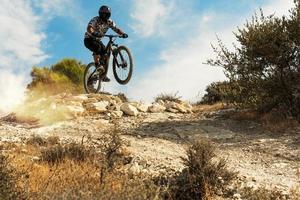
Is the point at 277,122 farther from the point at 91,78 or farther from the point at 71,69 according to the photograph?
the point at 71,69

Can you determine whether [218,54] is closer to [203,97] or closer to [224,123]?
[224,123]

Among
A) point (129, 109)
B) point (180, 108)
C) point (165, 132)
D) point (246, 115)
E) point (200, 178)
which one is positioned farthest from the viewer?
point (180, 108)

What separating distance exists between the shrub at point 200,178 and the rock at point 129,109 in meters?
Answer: 8.62

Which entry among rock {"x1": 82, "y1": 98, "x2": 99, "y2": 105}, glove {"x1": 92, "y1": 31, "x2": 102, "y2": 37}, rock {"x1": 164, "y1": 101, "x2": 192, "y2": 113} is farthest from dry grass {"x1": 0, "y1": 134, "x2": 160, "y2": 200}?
rock {"x1": 164, "y1": 101, "x2": 192, "y2": 113}

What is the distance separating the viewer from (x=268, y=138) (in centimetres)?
1415

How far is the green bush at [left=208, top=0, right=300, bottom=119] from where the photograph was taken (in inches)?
669

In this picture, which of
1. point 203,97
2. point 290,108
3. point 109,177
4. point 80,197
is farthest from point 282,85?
point 80,197

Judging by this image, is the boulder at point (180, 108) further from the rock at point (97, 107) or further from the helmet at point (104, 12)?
the helmet at point (104, 12)

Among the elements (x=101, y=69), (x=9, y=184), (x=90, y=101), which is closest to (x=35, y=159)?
(x=9, y=184)

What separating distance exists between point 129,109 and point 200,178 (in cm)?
938

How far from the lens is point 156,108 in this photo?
62.2 ft

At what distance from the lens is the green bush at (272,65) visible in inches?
669

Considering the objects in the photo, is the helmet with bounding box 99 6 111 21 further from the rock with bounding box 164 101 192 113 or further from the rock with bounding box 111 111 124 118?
the rock with bounding box 164 101 192 113

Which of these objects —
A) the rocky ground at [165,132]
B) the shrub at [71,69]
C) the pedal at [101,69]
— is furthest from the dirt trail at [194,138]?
the shrub at [71,69]
